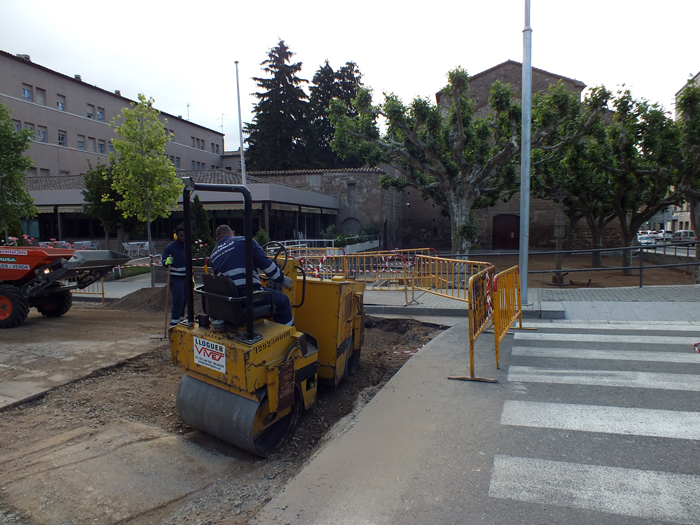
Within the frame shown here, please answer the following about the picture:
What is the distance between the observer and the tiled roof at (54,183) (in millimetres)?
28281

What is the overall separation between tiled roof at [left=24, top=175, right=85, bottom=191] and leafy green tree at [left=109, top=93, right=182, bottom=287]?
40.8ft

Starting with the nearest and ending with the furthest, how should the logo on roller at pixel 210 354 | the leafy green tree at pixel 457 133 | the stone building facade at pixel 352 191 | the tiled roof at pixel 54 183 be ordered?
the logo on roller at pixel 210 354 < the leafy green tree at pixel 457 133 < the tiled roof at pixel 54 183 < the stone building facade at pixel 352 191

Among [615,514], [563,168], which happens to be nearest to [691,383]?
[615,514]

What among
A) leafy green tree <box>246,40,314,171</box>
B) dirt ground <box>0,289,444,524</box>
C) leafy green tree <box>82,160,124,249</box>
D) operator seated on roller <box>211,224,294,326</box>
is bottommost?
dirt ground <box>0,289,444,524</box>

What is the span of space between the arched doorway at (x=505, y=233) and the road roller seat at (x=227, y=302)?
31.2 meters

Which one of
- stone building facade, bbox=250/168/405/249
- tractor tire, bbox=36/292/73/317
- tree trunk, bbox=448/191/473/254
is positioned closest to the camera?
tractor tire, bbox=36/292/73/317

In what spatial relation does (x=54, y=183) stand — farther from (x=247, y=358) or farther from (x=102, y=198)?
(x=247, y=358)

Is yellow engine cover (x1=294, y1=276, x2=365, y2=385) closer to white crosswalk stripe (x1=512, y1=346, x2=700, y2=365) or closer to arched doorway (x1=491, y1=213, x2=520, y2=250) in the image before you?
white crosswalk stripe (x1=512, y1=346, x2=700, y2=365)

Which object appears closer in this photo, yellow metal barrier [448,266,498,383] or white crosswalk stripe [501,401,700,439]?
white crosswalk stripe [501,401,700,439]

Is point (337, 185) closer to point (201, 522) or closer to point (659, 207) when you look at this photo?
point (659, 207)

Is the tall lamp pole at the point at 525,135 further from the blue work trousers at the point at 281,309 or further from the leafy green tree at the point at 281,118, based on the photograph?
the leafy green tree at the point at 281,118

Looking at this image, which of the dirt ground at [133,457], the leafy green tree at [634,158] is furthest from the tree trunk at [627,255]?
the dirt ground at [133,457]

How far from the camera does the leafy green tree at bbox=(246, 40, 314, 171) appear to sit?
44281mm

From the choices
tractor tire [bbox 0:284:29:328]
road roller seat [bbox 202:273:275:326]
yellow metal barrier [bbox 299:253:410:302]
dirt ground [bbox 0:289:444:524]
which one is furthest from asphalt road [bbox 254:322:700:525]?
tractor tire [bbox 0:284:29:328]
